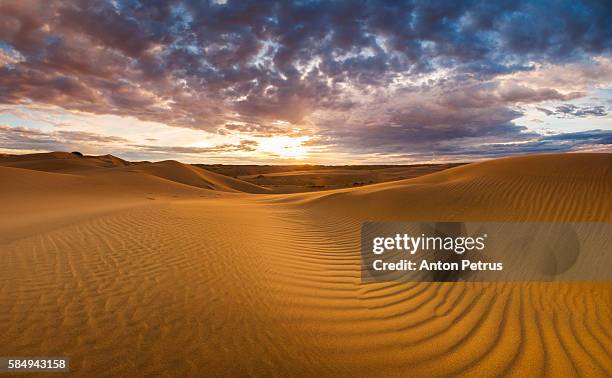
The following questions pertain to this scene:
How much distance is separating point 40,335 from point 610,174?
15474 mm

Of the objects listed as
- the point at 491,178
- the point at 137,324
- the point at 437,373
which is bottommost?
the point at 437,373

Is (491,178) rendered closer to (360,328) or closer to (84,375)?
(360,328)

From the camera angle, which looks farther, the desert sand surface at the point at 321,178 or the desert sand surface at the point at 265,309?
the desert sand surface at the point at 321,178

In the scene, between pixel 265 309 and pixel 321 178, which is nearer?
pixel 265 309

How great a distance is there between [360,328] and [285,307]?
3.40ft

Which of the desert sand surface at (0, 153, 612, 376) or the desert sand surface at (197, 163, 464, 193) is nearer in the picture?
the desert sand surface at (0, 153, 612, 376)

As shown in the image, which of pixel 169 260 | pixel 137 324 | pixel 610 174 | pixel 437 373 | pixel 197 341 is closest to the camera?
pixel 437 373

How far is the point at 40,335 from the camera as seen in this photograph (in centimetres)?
335

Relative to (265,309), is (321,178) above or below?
above

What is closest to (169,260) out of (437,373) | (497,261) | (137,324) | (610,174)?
(137,324)

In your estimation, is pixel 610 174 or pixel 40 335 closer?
pixel 40 335

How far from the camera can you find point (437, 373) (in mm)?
3092

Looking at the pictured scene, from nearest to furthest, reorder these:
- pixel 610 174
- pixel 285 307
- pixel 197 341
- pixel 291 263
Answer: pixel 197 341 → pixel 285 307 → pixel 291 263 → pixel 610 174

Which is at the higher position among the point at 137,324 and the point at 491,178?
the point at 491,178
